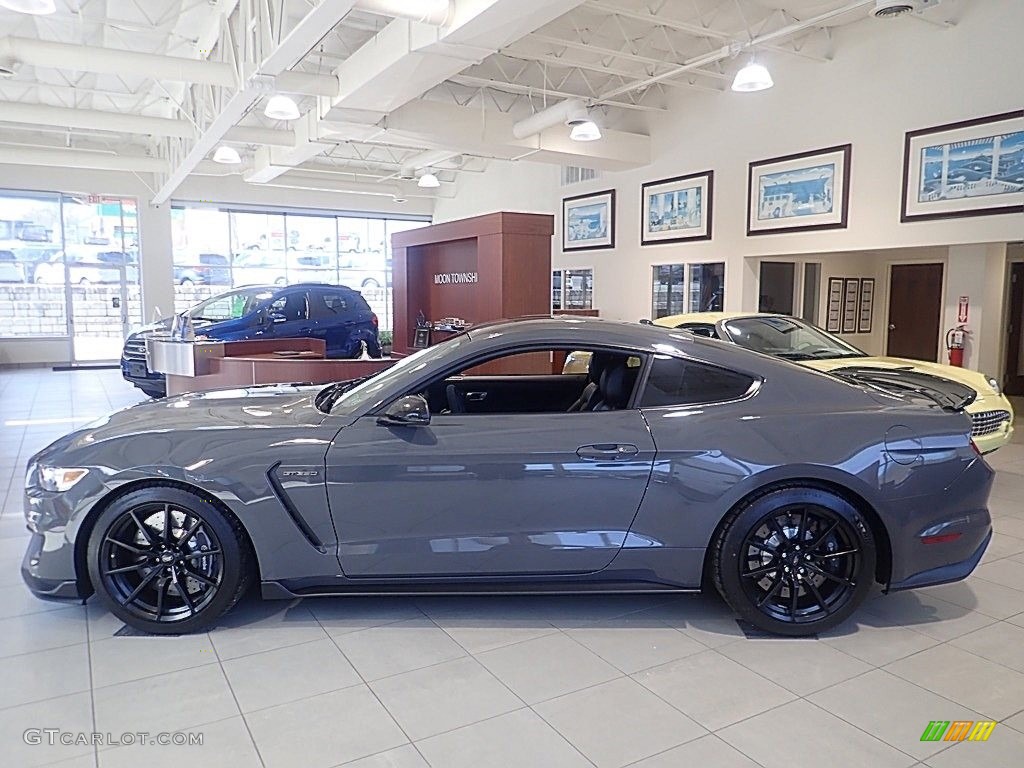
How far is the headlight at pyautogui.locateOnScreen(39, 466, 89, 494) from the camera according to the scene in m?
2.81

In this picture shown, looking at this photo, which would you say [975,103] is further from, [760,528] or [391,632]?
[391,632]

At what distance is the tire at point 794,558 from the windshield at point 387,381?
4.33 feet

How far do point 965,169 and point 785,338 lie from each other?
384 cm

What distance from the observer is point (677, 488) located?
283 centimetres

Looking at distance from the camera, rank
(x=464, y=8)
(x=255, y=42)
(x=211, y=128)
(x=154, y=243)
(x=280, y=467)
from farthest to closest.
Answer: (x=154, y=243) < (x=211, y=128) < (x=255, y=42) < (x=464, y=8) < (x=280, y=467)

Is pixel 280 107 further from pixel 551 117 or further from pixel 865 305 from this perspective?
pixel 865 305

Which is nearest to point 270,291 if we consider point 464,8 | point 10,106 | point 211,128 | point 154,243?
point 211,128

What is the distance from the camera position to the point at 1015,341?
11.0 m

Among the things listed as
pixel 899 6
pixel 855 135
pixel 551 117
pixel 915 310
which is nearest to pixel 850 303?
pixel 915 310

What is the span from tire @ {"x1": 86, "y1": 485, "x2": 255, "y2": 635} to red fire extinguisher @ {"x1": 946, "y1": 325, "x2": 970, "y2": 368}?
8841mm

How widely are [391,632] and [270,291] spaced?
8.23 metres

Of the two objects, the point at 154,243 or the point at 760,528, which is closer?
the point at 760,528

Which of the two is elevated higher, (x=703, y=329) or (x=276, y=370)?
(x=703, y=329)

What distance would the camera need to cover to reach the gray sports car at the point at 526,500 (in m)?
2.81
